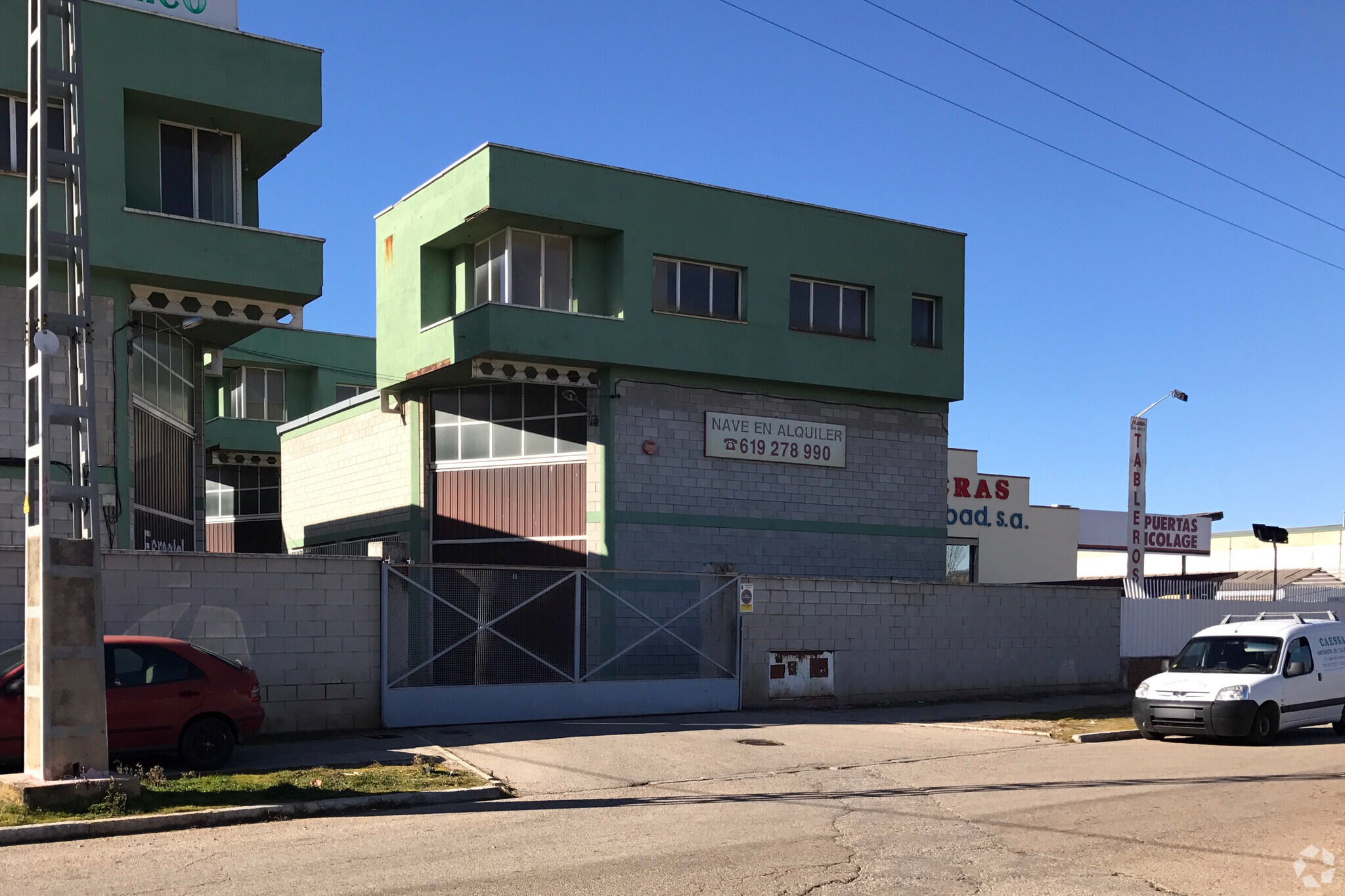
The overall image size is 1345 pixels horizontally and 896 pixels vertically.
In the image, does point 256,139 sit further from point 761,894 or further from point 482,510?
point 761,894

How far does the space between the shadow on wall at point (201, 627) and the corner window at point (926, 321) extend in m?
→ 18.1

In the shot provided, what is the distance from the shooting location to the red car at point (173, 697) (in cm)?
1300

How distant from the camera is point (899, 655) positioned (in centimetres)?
2361

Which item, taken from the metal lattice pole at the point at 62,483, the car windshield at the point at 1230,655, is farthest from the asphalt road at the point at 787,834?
the car windshield at the point at 1230,655

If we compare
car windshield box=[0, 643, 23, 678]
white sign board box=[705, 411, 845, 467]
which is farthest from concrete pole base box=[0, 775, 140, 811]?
white sign board box=[705, 411, 845, 467]

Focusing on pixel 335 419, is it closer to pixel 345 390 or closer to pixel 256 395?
pixel 256 395

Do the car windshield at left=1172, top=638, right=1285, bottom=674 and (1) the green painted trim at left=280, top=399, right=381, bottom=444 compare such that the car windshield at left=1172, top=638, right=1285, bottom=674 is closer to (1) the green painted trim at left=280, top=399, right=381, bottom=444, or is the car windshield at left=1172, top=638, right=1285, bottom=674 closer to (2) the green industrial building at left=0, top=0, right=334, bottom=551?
(2) the green industrial building at left=0, top=0, right=334, bottom=551

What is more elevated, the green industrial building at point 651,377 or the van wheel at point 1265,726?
the green industrial building at point 651,377

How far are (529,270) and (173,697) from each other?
551 inches

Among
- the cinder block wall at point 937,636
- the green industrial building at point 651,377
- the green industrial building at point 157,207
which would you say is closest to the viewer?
the green industrial building at point 157,207

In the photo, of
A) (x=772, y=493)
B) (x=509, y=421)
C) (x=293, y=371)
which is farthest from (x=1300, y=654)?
(x=293, y=371)

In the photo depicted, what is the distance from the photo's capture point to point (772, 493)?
89.0ft

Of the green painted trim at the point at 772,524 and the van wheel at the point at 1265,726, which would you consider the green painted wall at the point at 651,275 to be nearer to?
the green painted trim at the point at 772,524

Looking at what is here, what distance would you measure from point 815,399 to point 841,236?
12.2 feet
